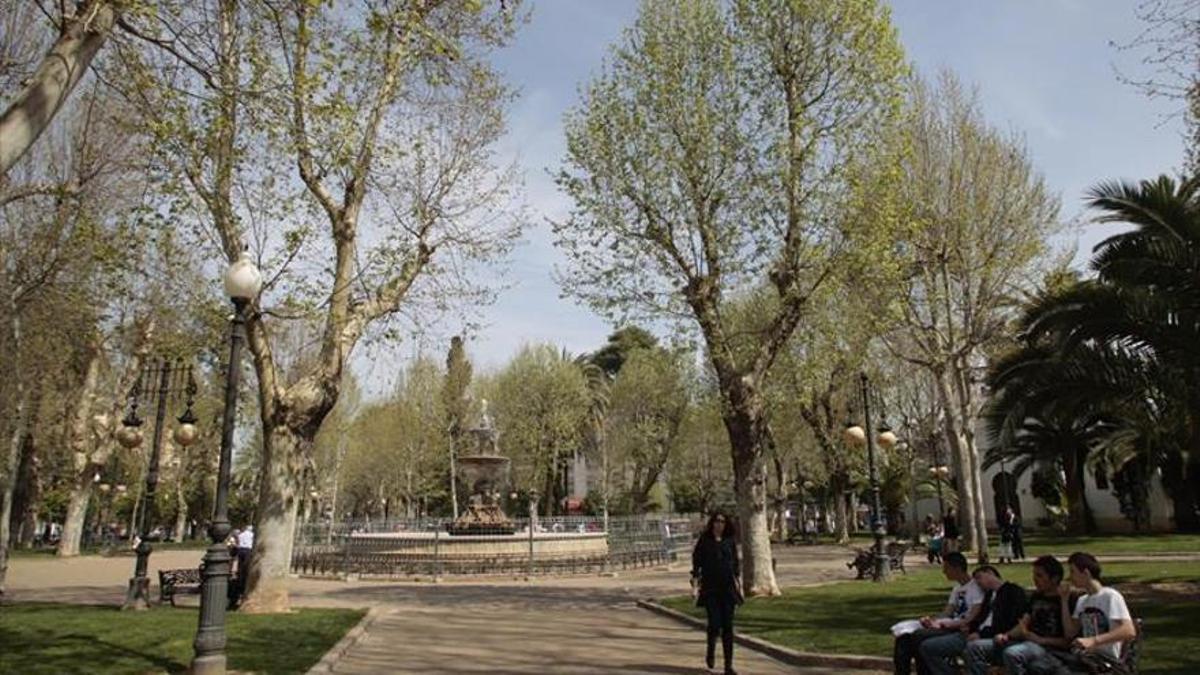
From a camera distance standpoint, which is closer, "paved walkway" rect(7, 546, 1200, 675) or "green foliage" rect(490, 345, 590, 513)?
"paved walkway" rect(7, 546, 1200, 675)

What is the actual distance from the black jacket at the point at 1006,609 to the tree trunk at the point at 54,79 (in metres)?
8.21

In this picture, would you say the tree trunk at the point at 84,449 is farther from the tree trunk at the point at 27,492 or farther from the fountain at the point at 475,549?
the fountain at the point at 475,549

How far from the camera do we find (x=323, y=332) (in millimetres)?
15305

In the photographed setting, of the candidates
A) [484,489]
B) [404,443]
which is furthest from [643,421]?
[484,489]

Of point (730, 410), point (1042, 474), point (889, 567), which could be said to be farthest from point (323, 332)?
point (1042, 474)

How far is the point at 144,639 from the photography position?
10742mm

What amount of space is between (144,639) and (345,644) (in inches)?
96.8

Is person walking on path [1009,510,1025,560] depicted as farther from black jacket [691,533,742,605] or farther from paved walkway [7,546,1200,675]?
black jacket [691,533,742,605]

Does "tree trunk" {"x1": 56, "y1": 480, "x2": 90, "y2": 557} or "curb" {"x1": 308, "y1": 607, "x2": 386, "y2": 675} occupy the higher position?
"tree trunk" {"x1": 56, "y1": 480, "x2": 90, "y2": 557}

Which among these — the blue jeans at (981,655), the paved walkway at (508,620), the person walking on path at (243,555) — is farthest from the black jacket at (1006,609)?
the person walking on path at (243,555)

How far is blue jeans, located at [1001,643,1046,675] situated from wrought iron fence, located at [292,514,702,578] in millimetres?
18935

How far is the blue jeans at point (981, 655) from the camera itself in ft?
22.1

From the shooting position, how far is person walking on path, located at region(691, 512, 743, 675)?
905cm

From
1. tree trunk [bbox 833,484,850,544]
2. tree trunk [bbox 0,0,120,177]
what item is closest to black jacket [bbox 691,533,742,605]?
tree trunk [bbox 0,0,120,177]
